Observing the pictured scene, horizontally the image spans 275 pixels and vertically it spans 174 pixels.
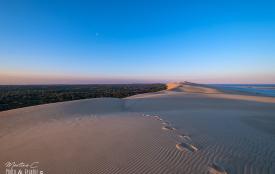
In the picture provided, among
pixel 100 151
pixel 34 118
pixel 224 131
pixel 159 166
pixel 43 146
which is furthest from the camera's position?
pixel 34 118

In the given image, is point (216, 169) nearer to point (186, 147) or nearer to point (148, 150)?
point (186, 147)

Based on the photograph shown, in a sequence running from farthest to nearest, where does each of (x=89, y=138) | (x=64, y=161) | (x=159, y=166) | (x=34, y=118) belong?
(x=34, y=118) → (x=89, y=138) → (x=64, y=161) → (x=159, y=166)

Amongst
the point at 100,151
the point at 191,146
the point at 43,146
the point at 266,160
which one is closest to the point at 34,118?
the point at 43,146

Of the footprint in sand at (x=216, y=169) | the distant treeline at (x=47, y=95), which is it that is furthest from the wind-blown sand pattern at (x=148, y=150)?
the distant treeline at (x=47, y=95)

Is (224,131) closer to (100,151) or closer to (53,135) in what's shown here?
(100,151)
